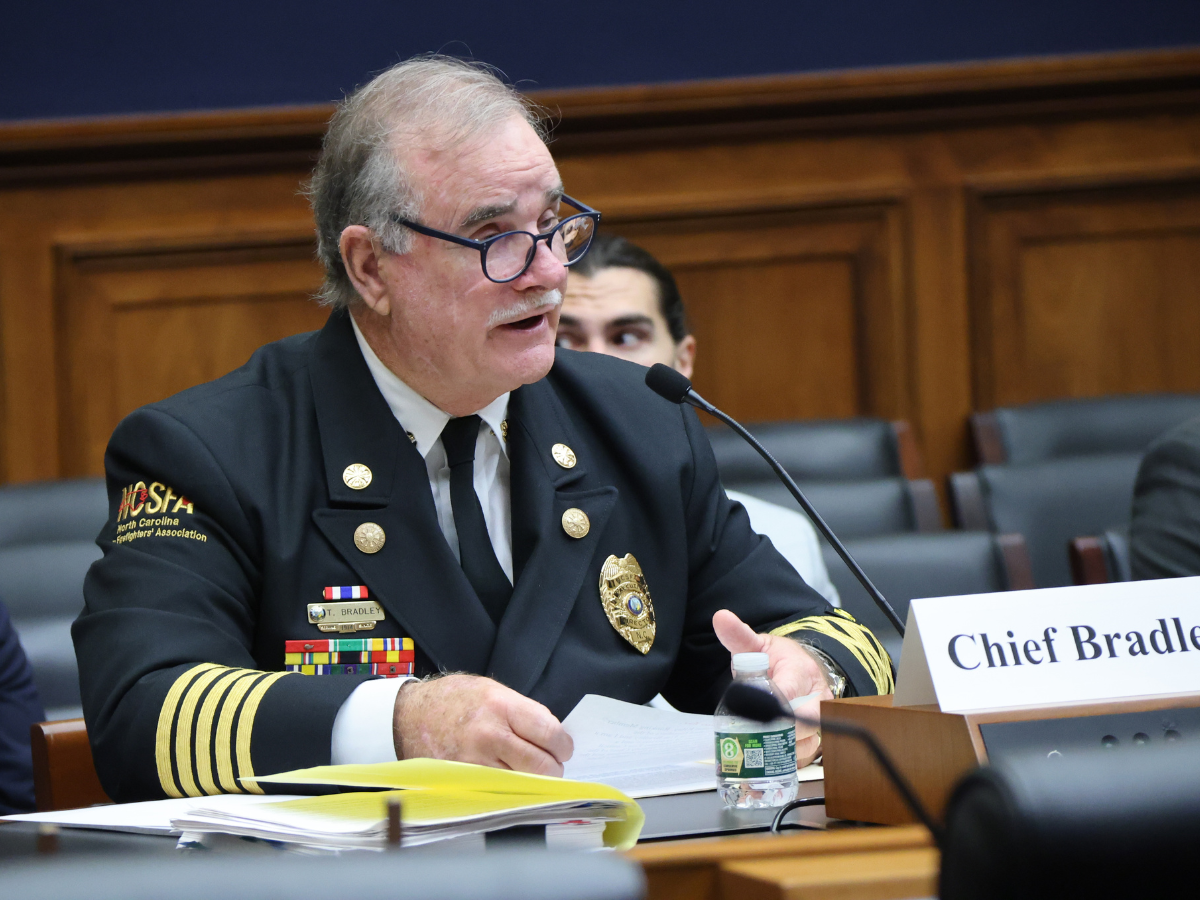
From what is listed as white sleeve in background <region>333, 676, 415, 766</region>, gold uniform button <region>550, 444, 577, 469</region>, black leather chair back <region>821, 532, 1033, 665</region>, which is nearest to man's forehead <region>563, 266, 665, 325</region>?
black leather chair back <region>821, 532, 1033, 665</region>

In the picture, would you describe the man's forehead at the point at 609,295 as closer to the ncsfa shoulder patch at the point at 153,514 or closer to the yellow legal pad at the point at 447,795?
the ncsfa shoulder patch at the point at 153,514

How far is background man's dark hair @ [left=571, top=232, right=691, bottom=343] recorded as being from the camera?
2.63 m

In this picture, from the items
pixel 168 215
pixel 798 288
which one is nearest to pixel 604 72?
pixel 798 288

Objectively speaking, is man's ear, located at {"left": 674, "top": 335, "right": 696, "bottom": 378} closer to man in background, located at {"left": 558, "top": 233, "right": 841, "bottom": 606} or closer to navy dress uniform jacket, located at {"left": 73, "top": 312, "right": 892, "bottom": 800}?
man in background, located at {"left": 558, "top": 233, "right": 841, "bottom": 606}

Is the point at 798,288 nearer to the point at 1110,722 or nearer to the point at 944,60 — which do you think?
the point at 944,60

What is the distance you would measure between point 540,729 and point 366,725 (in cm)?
19

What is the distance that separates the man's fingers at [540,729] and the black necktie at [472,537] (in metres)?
0.43

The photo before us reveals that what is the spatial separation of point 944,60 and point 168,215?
6.00 ft

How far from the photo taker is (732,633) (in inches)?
50.3

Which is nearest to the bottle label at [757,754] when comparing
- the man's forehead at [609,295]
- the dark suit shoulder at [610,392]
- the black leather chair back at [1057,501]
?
the dark suit shoulder at [610,392]

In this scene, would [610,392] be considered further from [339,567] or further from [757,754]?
[757,754]

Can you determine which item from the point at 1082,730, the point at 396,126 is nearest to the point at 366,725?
the point at 1082,730

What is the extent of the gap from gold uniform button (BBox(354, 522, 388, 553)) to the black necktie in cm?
10

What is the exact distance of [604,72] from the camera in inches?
127
